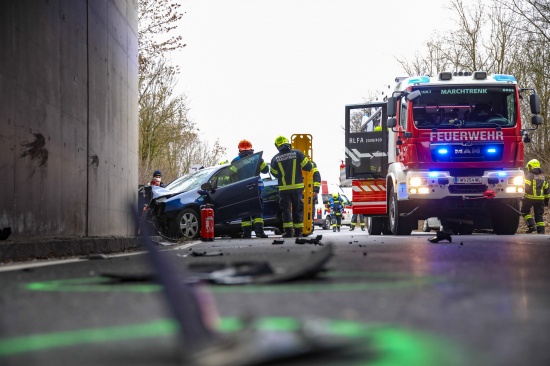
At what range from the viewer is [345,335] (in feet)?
9.67

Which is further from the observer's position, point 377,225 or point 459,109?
point 377,225

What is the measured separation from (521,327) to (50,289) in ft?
9.48

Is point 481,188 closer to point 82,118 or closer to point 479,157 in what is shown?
point 479,157

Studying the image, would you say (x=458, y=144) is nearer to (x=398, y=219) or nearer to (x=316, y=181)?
(x=398, y=219)

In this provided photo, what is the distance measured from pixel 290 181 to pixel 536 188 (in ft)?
28.2

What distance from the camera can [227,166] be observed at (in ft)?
61.8

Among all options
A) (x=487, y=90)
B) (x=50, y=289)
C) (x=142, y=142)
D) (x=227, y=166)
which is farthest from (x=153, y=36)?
(x=50, y=289)

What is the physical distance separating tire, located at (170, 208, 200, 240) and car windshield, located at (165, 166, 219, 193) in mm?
783

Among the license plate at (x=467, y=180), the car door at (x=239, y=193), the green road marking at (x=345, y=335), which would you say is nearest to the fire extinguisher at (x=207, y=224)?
the car door at (x=239, y=193)

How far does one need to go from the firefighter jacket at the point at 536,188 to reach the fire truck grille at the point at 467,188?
6568mm

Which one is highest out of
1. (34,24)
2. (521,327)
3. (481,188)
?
(34,24)

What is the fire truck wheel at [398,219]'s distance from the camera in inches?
684

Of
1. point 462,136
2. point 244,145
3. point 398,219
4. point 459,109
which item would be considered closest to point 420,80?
point 459,109

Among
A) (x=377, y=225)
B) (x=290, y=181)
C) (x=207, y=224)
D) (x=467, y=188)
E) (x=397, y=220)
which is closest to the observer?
(x=467, y=188)
